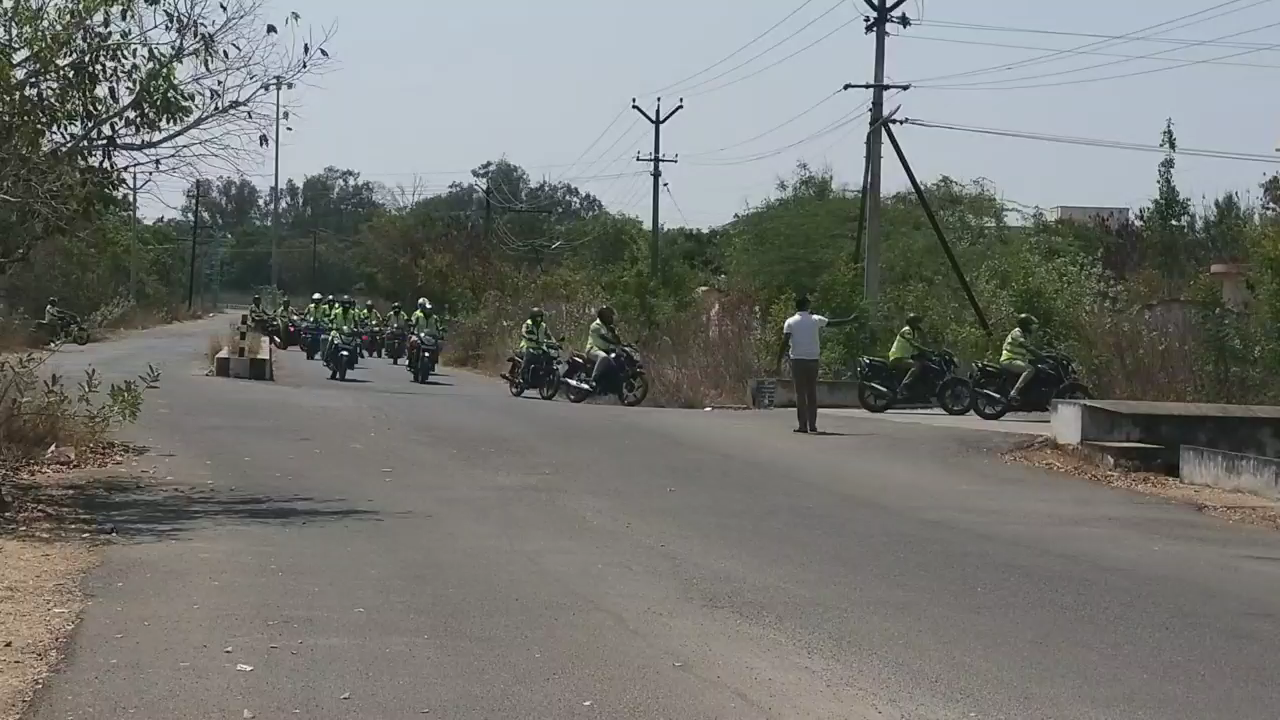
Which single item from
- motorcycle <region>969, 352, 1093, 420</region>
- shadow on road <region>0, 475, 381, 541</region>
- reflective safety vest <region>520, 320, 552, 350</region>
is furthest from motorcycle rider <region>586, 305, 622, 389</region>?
shadow on road <region>0, 475, 381, 541</region>

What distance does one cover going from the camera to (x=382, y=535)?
37.5 ft

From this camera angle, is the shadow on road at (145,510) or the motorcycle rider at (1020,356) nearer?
the shadow on road at (145,510)

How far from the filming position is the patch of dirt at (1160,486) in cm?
1399

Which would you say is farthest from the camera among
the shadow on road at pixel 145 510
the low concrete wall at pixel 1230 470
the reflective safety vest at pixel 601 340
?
the reflective safety vest at pixel 601 340

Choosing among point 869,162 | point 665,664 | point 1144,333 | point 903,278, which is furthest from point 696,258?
point 665,664

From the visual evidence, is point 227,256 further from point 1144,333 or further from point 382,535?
point 382,535

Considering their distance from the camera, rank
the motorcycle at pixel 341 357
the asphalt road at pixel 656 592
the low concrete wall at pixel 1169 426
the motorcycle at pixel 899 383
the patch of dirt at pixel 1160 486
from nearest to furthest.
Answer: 1. the asphalt road at pixel 656 592
2. the patch of dirt at pixel 1160 486
3. the low concrete wall at pixel 1169 426
4. the motorcycle at pixel 899 383
5. the motorcycle at pixel 341 357

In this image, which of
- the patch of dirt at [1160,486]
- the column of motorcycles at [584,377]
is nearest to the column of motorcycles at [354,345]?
the column of motorcycles at [584,377]

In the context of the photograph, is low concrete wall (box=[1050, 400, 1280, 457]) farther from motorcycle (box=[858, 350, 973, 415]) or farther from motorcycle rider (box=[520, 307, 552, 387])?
motorcycle rider (box=[520, 307, 552, 387])

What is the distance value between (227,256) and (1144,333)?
10398 centimetres

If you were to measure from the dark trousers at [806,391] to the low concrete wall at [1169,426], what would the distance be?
132 inches

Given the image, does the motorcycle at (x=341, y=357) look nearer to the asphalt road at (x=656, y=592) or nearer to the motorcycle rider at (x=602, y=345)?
the motorcycle rider at (x=602, y=345)

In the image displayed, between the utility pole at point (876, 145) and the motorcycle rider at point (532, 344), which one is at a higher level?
the utility pole at point (876, 145)

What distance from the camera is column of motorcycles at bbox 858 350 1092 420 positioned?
78.6 feet
